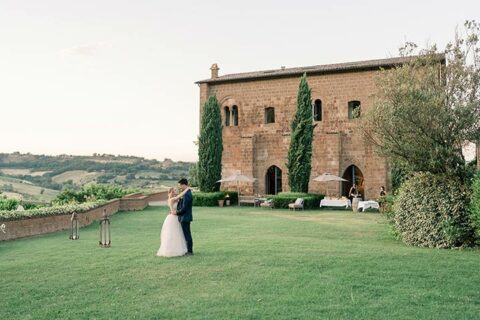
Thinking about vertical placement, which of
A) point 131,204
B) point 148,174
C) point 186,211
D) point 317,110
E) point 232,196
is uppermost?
point 317,110

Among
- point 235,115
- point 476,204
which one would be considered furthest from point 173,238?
point 235,115

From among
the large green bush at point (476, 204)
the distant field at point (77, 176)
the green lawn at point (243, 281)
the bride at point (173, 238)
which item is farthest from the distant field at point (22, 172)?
the large green bush at point (476, 204)

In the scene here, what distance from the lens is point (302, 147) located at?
28297 mm

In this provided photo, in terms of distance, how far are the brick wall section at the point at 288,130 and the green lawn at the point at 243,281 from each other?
60.0 feet

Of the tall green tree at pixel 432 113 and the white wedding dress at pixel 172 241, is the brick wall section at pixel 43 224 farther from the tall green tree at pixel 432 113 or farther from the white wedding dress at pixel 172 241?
the tall green tree at pixel 432 113

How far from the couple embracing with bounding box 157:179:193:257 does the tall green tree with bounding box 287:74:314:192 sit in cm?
1807

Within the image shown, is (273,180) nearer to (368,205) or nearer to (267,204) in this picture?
(267,204)

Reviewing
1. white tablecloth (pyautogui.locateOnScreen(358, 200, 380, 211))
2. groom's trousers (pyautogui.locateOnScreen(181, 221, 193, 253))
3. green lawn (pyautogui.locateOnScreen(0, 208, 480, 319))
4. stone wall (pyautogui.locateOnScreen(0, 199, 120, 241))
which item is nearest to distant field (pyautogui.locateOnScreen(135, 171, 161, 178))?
white tablecloth (pyautogui.locateOnScreen(358, 200, 380, 211))

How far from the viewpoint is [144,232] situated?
15344 mm

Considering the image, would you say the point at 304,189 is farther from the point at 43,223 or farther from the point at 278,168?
the point at 43,223

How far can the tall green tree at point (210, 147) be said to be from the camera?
30984 mm

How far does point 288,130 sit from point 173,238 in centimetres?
2293

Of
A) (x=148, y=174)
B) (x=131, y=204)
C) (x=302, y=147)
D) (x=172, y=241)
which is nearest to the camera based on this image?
(x=172, y=241)

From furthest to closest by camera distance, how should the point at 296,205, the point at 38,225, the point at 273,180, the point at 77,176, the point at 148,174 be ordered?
1. the point at 148,174
2. the point at 77,176
3. the point at 273,180
4. the point at 296,205
5. the point at 38,225
